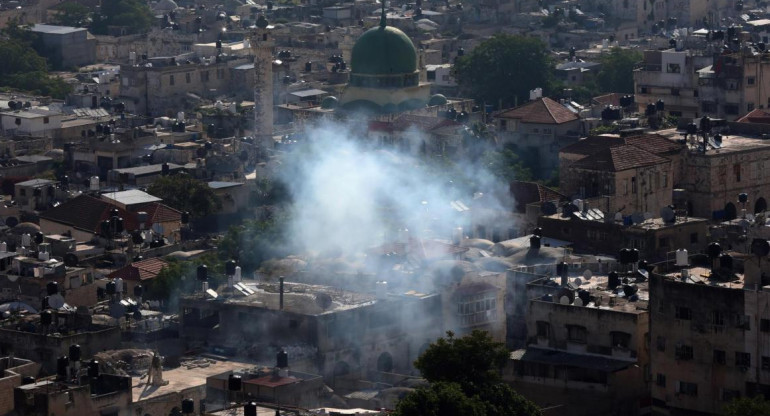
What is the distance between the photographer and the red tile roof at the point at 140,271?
90312 millimetres

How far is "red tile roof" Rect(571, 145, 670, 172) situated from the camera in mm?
94375

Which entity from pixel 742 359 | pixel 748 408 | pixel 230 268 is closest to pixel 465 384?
pixel 742 359

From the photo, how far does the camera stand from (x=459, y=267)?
84625 millimetres

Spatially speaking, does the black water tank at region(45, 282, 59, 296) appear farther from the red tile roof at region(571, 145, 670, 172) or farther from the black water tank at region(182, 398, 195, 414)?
the red tile roof at region(571, 145, 670, 172)

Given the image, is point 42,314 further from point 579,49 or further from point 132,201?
point 579,49

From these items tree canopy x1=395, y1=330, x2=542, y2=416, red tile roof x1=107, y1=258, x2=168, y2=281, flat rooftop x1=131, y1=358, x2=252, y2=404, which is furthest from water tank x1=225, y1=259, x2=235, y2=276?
tree canopy x1=395, y1=330, x2=542, y2=416

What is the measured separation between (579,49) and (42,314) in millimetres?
76375

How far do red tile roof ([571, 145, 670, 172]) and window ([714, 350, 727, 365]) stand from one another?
74.6ft

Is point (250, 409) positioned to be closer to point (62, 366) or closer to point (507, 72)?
point (62, 366)

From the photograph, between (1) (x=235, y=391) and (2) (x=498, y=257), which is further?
(2) (x=498, y=257)

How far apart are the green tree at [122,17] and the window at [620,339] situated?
289 ft

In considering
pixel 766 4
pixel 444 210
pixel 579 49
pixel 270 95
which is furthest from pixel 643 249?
pixel 766 4

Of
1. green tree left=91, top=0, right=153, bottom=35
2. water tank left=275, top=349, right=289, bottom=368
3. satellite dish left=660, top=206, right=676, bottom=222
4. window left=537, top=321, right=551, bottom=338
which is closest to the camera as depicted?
water tank left=275, top=349, right=289, bottom=368

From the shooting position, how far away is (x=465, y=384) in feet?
231
